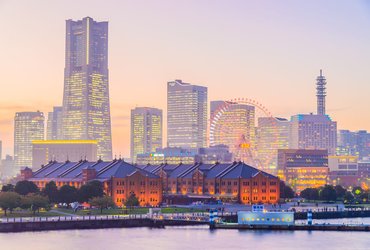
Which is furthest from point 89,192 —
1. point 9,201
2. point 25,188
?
point 9,201

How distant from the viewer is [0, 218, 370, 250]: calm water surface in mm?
112562

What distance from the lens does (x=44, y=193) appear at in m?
171

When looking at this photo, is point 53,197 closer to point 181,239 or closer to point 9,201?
point 9,201

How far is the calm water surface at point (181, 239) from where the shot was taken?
11256 centimetres

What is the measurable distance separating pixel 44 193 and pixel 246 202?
44884 millimetres

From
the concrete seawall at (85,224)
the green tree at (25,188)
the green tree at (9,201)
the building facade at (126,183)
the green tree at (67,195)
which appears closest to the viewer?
→ the concrete seawall at (85,224)

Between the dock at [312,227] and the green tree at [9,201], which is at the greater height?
the green tree at [9,201]

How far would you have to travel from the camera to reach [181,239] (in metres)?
121

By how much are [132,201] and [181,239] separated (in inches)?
1734

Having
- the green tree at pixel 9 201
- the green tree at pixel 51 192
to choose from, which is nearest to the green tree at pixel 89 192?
the green tree at pixel 51 192

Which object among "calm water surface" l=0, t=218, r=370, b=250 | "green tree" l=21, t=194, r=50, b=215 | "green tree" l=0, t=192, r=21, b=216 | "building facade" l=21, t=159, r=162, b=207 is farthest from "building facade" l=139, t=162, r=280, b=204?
"calm water surface" l=0, t=218, r=370, b=250

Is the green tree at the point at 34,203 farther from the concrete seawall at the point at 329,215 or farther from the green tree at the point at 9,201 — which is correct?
the concrete seawall at the point at 329,215

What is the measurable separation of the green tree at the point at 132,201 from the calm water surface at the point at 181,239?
28.3m

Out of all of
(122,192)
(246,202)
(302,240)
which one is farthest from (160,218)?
(246,202)
